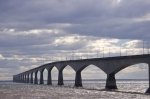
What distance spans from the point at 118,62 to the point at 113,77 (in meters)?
8.09

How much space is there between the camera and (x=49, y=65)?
17550 centimetres

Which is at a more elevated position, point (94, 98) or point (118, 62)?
point (118, 62)

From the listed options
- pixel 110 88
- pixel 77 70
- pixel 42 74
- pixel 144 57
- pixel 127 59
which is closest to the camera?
pixel 144 57

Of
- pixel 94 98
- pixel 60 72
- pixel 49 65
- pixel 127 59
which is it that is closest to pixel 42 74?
pixel 49 65

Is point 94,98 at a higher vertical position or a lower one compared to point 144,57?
lower

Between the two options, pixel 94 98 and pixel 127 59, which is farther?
pixel 127 59

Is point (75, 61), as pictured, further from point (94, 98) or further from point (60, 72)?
point (94, 98)

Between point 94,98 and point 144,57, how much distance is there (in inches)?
1113

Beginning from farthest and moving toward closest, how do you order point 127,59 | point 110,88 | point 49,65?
point 49,65 → point 110,88 → point 127,59

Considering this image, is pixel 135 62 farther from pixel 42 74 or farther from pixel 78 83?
pixel 42 74

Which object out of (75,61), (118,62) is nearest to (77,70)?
(75,61)

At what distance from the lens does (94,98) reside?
65.4 metres

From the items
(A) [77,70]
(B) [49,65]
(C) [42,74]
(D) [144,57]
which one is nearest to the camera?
(D) [144,57]

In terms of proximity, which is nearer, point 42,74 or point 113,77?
point 113,77
